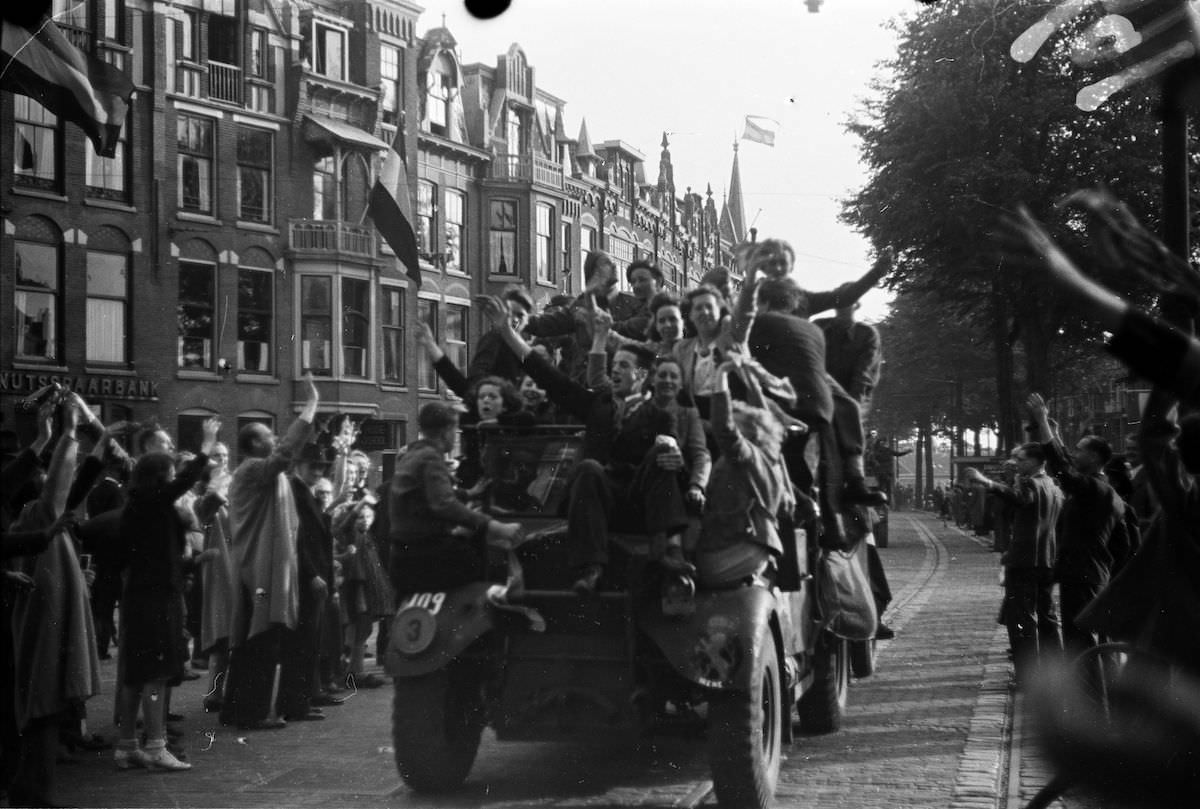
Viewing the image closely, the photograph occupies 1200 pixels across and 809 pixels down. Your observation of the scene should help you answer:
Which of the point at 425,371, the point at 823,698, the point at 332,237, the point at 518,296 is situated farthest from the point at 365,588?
the point at 425,371

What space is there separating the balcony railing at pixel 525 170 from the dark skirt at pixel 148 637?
104ft

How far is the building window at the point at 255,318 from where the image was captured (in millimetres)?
26841

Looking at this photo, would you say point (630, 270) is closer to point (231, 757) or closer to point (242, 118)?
point (231, 757)

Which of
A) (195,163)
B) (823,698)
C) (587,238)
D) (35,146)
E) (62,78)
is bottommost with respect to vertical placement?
(823,698)

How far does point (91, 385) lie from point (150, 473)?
16.1 meters

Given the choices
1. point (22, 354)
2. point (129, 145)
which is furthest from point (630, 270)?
point (129, 145)

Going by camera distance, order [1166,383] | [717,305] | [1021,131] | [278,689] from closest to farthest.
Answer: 1. [1166,383]
2. [717,305]
3. [278,689]
4. [1021,131]

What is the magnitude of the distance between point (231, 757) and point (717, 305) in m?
3.96

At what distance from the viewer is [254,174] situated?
28.7m

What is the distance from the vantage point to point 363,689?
1149 cm

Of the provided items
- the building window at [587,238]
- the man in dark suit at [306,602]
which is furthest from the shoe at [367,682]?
the building window at [587,238]

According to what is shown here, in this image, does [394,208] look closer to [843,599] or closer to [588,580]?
[843,599]

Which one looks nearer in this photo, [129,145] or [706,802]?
[706,802]

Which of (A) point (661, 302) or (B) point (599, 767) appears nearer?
(B) point (599, 767)
